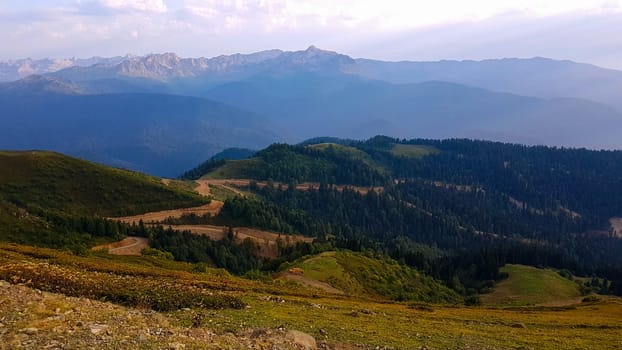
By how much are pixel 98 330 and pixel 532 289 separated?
100 meters

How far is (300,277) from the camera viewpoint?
72438mm

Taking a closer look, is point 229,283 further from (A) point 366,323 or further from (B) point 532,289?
(B) point 532,289

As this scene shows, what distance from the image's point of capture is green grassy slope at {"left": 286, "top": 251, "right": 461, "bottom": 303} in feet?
255

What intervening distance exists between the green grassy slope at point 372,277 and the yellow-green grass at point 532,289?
993 cm

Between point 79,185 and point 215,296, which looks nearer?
point 215,296

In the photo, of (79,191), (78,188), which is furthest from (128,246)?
(78,188)

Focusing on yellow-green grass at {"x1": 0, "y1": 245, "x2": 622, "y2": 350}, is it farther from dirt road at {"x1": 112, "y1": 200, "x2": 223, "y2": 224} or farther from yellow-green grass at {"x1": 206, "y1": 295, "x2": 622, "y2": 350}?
dirt road at {"x1": 112, "y1": 200, "x2": 223, "y2": 224}

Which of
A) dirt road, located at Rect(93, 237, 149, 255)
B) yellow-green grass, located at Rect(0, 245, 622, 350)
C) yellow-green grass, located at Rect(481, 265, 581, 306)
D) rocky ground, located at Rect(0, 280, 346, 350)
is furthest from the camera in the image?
yellow-green grass, located at Rect(481, 265, 581, 306)

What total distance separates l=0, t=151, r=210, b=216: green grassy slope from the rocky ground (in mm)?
96086

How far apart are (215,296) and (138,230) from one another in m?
69.6

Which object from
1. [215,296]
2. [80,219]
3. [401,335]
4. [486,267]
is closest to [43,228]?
[80,219]

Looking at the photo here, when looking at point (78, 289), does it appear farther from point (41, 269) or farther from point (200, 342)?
point (200, 342)

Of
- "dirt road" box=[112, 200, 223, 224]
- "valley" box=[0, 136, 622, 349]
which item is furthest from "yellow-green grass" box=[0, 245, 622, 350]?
"dirt road" box=[112, 200, 223, 224]

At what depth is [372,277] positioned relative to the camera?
86.8 meters
